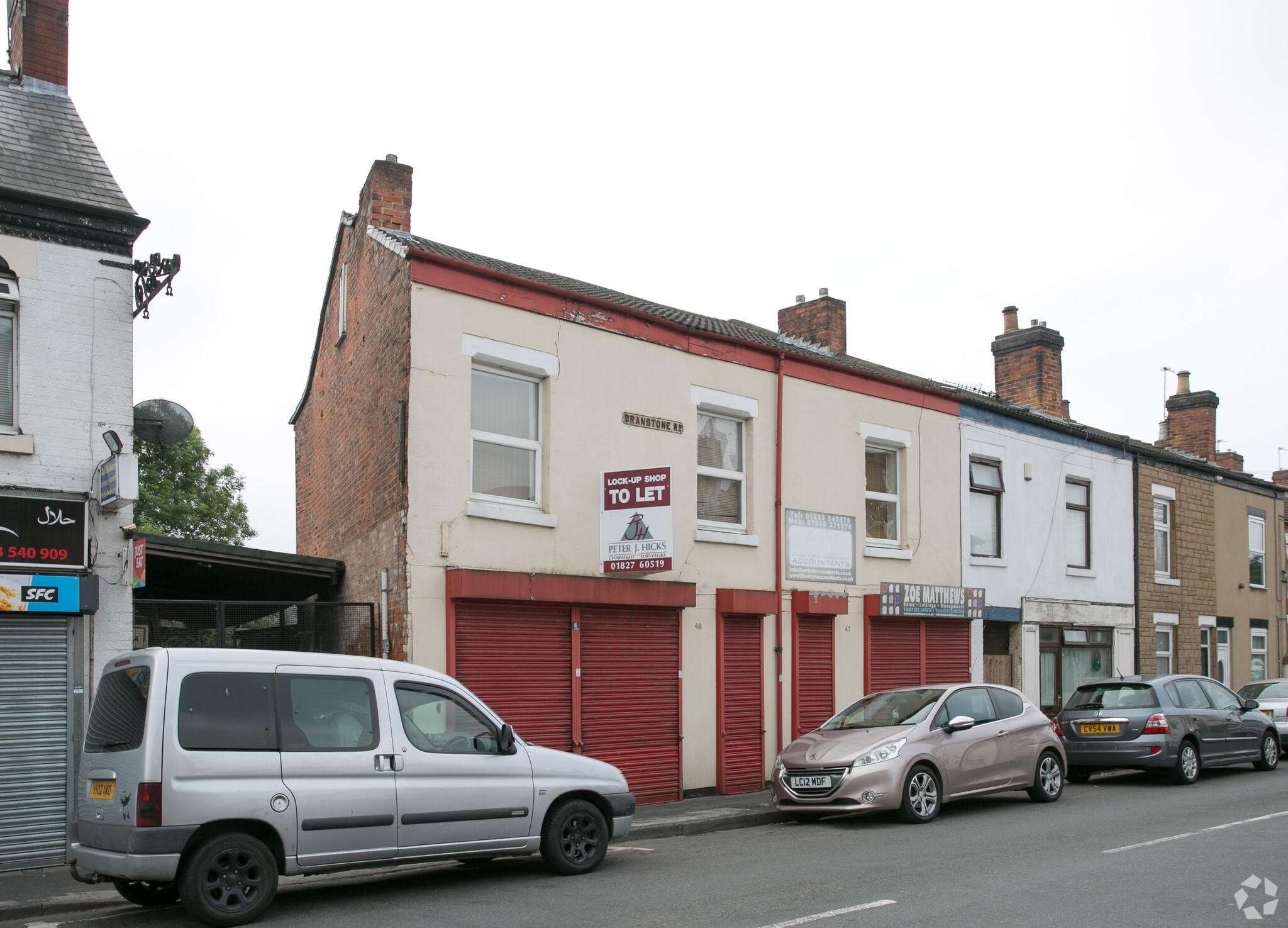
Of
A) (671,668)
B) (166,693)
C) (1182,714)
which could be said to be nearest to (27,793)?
(166,693)

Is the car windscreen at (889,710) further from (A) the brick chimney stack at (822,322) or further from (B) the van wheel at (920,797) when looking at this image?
(A) the brick chimney stack at (822,322)

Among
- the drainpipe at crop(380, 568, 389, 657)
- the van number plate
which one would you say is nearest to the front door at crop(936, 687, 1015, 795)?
the van number plate

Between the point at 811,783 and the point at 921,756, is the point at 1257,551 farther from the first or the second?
the point at 811,783

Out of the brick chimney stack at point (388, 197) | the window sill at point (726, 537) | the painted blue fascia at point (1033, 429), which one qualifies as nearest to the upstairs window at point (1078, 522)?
the painted blue fascia at point (1033, 429)

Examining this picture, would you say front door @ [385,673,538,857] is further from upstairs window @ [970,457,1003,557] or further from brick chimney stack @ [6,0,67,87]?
upstairs window @ [970,457,1003,557]

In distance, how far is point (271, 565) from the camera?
13.3 metres

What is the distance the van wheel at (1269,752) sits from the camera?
1709cm

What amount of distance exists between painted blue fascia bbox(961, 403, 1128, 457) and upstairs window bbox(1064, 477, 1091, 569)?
2.58ft

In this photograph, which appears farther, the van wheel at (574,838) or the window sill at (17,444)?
the window sill at (17,444)

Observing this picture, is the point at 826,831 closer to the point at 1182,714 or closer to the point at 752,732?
the point at 752,732

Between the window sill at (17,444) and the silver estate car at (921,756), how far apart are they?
816 centimetres

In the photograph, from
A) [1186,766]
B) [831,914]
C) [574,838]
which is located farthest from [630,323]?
[1186,766]

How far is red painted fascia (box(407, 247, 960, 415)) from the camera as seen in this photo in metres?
12.6

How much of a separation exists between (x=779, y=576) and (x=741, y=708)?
1907 millimetres
